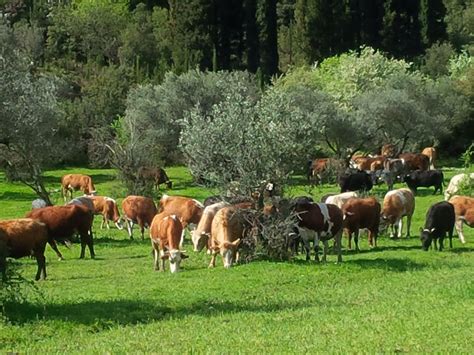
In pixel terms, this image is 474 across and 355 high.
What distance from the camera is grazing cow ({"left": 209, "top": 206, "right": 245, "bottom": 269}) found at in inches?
882

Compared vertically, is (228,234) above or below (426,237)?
above

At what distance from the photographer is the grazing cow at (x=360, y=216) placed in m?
28.0

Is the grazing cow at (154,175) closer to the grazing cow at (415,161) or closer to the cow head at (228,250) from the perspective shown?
the grazing cow at (415,161)

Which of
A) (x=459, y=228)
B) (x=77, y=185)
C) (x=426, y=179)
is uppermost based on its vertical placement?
(x=77, y=185)

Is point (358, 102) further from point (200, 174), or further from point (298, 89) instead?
point (200, 174)

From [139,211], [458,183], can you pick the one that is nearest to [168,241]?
[139,211]

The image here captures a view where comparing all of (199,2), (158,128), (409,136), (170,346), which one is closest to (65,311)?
(170,346)

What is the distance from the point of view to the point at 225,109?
23.3 meters

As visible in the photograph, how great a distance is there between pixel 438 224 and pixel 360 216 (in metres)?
2.50

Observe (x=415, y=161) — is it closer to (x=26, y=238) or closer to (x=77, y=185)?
(x=77, y=185)

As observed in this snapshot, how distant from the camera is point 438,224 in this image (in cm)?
2722

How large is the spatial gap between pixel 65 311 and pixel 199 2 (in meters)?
70.8

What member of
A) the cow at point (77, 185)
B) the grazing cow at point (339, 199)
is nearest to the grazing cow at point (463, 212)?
the grazing cow at point (339, 199)

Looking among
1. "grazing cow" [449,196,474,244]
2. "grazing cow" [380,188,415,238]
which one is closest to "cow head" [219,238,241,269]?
"grazing cow" [380,188,415,238]
